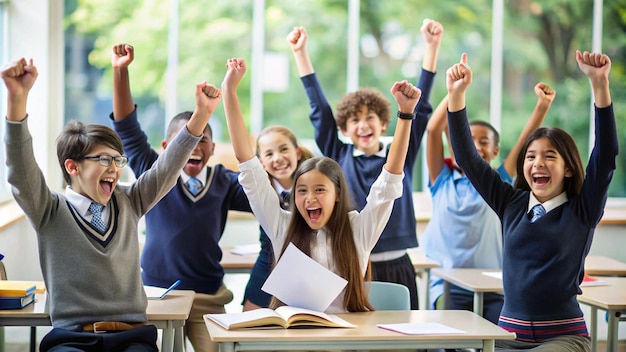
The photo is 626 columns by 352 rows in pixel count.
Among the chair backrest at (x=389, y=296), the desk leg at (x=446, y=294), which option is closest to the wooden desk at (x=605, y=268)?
the desk leg at (x=446, y=294)

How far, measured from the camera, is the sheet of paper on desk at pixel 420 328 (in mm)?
2541

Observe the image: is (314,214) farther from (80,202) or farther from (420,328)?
(80,202)

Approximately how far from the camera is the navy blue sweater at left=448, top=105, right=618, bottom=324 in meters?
2.93

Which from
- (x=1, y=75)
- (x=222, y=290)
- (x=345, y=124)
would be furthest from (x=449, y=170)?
(x=1, y=75)

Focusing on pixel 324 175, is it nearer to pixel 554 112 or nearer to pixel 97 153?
pixel 97 153

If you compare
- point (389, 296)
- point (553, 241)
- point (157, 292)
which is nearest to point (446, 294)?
point (389, 296)

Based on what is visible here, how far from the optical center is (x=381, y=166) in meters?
3.76

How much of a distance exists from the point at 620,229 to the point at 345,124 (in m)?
3.17

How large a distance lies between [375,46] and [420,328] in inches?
169

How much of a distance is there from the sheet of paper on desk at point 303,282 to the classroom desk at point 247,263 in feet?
4.18

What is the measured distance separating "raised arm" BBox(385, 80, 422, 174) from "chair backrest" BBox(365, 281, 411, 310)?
474mm

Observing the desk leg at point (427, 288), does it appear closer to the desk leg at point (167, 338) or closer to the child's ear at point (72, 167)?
the desk leg at point (167, 338)

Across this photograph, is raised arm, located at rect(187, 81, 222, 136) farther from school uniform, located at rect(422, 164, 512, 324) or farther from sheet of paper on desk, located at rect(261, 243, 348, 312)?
school uniform, located at rect(422, 164, 512, 324)

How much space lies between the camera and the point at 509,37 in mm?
6711
